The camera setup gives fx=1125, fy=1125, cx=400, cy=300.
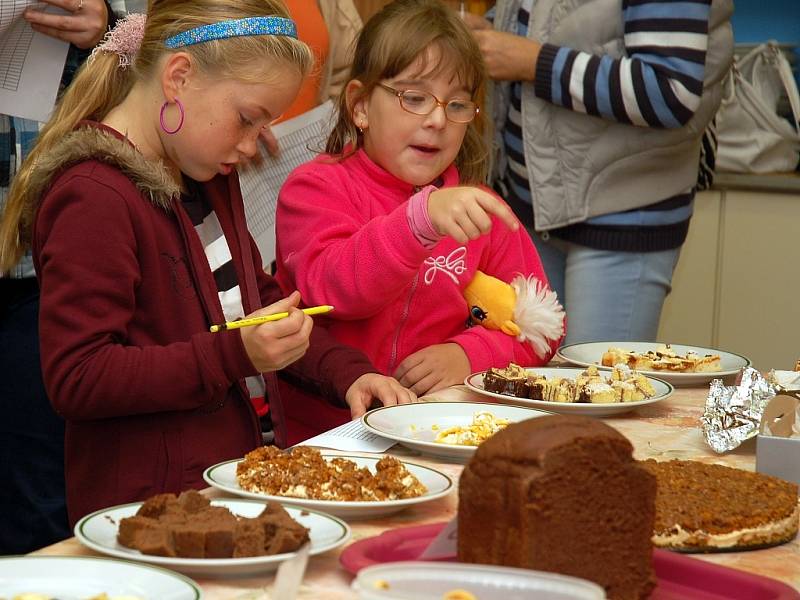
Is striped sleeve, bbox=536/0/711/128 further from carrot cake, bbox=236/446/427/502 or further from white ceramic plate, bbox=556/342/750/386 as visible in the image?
carrot cake, bbox=236/446/427/502

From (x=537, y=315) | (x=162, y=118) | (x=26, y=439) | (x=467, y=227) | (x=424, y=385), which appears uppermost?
(x=162, y=118)

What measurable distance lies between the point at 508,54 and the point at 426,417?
1.23 metres

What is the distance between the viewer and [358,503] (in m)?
1.07

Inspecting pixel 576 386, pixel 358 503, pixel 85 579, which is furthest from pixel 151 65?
pixel 85 579

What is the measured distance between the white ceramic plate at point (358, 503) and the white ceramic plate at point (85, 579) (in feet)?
0.72

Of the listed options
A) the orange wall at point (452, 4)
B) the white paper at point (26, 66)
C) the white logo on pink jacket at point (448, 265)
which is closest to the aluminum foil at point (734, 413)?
the white logo on pink jacket at point (448, 265)

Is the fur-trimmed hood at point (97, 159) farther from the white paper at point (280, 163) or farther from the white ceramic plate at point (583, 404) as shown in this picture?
the white paper at point (280, 163)

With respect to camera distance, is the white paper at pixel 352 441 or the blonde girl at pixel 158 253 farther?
the blonde girl at pixel 158 253

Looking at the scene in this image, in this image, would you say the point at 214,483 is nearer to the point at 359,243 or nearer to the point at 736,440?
the point at 736,440

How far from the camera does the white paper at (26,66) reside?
6.09ft

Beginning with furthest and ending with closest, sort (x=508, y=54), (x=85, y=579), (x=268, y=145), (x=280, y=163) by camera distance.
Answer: (x=508, y=54)
(x=280, y=163)
(x=268, y=145)
(x=85, y=579)

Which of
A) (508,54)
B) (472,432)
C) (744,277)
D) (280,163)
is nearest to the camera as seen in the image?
(472,432)

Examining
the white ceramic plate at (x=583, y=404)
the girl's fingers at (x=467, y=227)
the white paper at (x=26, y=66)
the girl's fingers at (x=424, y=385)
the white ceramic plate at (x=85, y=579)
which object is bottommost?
the girl's fingers at (x=424, y=385)

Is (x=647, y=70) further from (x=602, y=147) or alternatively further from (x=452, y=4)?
(x=452, y=4)
